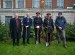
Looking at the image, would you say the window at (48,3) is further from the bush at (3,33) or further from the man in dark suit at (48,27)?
the man in dark suit at (48,27)

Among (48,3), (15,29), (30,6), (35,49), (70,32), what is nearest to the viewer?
(35,49)

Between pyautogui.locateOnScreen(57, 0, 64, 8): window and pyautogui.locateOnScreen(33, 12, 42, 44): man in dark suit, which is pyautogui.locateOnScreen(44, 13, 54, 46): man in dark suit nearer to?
pyautogui.locateOnScreen(33, 12, 42, 44): man in dark suit

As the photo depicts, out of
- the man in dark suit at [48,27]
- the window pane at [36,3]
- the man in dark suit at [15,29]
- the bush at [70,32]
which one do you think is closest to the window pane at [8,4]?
the window pane at [36,3]

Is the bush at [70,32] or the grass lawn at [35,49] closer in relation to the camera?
the grass lawn at [35,49]

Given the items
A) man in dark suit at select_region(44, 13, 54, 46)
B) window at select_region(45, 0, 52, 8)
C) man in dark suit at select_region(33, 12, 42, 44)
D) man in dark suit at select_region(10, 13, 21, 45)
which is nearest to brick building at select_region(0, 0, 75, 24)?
window at select_region(45, 0, 52, 8)

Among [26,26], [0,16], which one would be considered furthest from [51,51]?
[0,16]

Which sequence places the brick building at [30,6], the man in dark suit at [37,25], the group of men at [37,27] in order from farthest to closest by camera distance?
the brick building at [30,6] < the man in dark suit at [37,25] < the group of men at [37,27]

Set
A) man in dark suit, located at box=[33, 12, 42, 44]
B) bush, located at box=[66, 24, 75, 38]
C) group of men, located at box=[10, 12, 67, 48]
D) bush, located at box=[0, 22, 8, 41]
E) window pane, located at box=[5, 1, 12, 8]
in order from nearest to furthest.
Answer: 1. group of men, located at box=[10, 12, 67, 48]
2. man in dark suit, located at box=[33, 12, 42, 44]
3. bush, located at box=[0, 22, 8, 41]
4. bush, located at box=[66, 24, 75, 38]
5. window pane, located at box=[5, 1, 12, 8]

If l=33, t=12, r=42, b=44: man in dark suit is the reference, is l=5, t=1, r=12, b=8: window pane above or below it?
above

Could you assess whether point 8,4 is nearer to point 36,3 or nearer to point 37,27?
point 36,3

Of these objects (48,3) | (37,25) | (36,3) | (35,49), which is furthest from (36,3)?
(35,49)

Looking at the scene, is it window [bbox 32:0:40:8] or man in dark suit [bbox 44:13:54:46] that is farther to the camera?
window [bbox 32:0:40:8]

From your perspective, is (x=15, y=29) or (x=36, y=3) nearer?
(x=15, y=29)

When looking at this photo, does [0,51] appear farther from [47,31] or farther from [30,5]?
[30,5]
